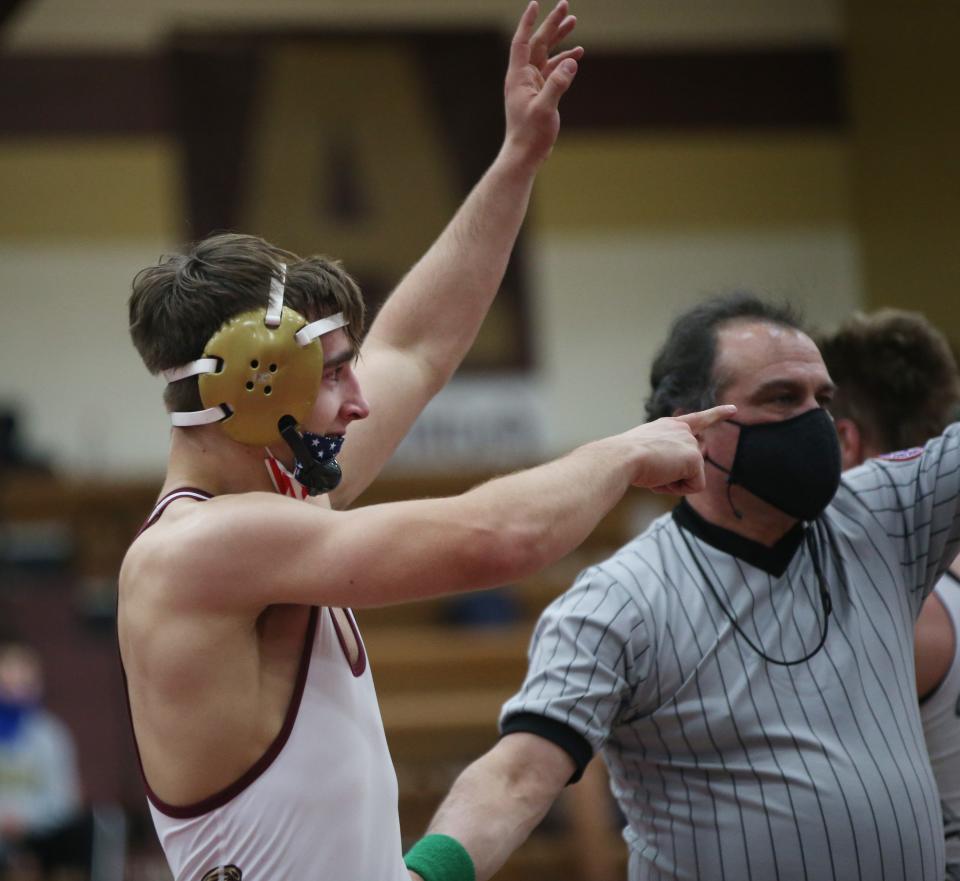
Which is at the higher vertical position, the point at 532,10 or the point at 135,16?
the point at 135,16

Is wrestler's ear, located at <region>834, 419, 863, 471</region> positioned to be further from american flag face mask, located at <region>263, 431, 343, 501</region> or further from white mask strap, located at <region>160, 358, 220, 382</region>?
white mask strap, located at <region>160, 358, 220, 382</region>

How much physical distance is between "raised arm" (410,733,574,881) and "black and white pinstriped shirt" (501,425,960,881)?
0.04m

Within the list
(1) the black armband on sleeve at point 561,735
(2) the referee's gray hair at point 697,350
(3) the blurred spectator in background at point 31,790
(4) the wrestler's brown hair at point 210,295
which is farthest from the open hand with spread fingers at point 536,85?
(3) the blurred spectator in background at point 31,790

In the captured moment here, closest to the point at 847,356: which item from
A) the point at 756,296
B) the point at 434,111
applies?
the point at 756,296

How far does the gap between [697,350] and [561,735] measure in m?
0.79

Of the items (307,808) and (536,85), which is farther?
(536,85)

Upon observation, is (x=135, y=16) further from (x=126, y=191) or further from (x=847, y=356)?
(x=847, y=356)

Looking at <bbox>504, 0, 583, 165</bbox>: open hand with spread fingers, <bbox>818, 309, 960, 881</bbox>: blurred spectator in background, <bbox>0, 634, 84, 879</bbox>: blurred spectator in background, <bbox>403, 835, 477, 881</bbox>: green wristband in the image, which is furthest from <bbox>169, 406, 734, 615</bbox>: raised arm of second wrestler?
<bbox>0, 634, 84, 879</bbox>: blurred spectator in background

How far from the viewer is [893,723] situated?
2.54 m

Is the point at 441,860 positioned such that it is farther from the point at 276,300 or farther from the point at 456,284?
the point at 456,284

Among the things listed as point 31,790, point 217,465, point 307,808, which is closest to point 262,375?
point 217,465

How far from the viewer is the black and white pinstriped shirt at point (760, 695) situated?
8.05 feet

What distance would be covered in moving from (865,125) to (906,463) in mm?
10651

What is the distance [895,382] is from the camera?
3104 mm
